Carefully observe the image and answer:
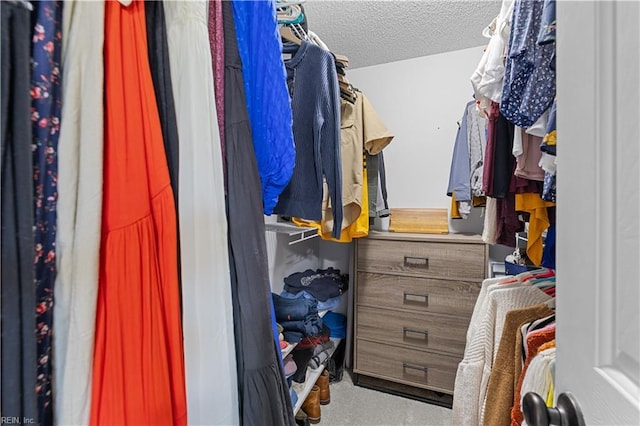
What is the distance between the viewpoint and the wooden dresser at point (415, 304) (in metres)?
1.66

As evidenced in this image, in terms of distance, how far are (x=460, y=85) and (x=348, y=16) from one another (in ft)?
3.18

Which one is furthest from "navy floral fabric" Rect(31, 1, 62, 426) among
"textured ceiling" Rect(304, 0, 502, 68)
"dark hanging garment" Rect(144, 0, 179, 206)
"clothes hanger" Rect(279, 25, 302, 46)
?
"textured ceiling" Rect(304, 0, 502, 68)

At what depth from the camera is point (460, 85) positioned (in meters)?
2.08

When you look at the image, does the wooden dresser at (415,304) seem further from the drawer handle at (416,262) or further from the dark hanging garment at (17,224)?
the dark hanging garment at (17,224)

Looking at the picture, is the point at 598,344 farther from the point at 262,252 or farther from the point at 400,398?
the point at 400,398

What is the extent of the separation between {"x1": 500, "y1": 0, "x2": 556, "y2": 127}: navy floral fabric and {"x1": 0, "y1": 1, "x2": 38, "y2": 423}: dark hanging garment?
0.85 m

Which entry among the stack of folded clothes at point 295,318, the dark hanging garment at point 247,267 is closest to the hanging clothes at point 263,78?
the dark hanging garment at point 247,267

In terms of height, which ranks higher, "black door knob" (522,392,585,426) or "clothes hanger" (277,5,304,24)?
"clothes hanger" (277,5,304,24)

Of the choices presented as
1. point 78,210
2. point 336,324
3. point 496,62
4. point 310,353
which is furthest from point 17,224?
point 336,324

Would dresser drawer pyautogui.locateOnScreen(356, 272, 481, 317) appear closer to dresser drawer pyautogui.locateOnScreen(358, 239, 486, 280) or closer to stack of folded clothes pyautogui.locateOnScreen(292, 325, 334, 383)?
dresser drawer pyautogui.locateOnScreen(358, 239, 486, 280)

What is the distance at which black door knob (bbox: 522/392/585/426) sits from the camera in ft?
1.22

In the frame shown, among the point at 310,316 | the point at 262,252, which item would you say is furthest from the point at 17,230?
the point at 310,316

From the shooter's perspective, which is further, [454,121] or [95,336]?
[454,121]

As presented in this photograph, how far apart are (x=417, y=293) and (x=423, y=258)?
22cm
